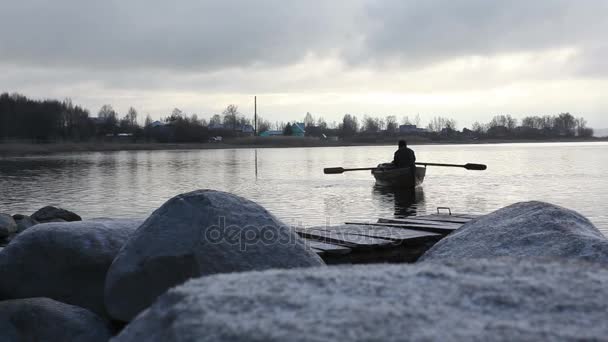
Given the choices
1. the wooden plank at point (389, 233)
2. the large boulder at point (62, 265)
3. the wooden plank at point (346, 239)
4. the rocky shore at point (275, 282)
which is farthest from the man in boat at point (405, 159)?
the large boulder at point (62, 265)

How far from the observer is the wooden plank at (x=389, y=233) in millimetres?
7203

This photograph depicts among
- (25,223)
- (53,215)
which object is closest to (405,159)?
(53,215)

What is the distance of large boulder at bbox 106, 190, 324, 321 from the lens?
4.00 m

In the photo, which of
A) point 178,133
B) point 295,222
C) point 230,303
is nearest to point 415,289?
point 230,303

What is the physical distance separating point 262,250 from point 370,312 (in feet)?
8.44

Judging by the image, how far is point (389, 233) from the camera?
7559 millimetres

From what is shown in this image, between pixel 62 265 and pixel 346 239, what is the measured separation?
10.8 ft

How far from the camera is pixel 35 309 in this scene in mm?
4191

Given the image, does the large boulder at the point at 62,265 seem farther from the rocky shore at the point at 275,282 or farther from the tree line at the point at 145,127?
the tree line at the point at 145,127

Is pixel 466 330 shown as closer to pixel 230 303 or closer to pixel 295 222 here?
pixel 230 303

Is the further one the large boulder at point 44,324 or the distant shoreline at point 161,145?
the distant shoreline at point 161,145

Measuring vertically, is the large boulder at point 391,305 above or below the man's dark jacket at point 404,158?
above

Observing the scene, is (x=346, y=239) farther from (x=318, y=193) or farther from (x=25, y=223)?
(x=318, y=193)

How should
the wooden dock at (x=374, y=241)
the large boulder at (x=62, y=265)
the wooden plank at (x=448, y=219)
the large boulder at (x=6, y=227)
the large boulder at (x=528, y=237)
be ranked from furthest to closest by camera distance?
the large boulder at (x=6, y=227) < the wooden plank at (x=448, y=219) < the wooden dock at (x=374, y=241) < the large boulder at (x=62, y=265) < the large boulder at (x=528, y=237)
